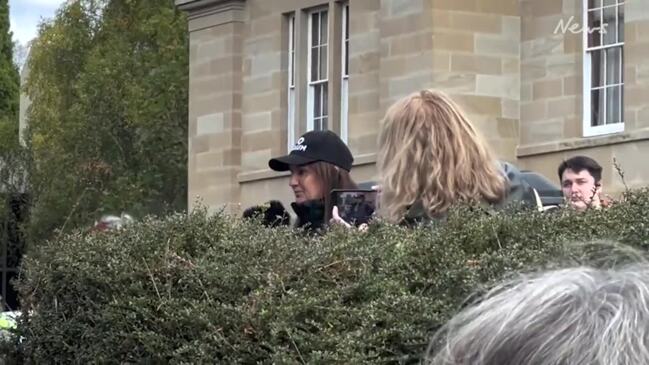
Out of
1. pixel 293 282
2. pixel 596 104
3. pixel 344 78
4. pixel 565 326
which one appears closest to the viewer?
pixel 565 326

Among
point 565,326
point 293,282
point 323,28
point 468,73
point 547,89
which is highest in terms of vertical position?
point 323,28

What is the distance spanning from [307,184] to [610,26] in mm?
13020

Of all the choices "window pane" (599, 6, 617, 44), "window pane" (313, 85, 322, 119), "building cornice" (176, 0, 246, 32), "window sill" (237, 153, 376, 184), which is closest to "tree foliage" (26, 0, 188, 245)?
"building cornice" (176, 0, 246, 32)

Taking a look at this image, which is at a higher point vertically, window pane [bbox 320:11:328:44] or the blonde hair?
window pane [bbox 320:11:328:44]

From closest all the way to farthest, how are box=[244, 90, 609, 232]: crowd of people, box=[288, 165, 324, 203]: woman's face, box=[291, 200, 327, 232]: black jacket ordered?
box=[244, 90, 609, 232]: crowd of people, box=[291, 200, 327, 232]: black jacket, box=[288, 165, 324, 203]: woman's face

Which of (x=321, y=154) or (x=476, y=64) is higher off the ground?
(x=476, y=64)

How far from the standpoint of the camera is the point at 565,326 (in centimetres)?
189

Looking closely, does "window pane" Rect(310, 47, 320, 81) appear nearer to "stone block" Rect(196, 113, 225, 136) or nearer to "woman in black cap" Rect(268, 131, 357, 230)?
"stone block" Rect(196, 113, 225, 136)

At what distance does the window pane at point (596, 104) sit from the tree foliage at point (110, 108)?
1319cm

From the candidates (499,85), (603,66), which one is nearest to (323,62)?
(499,85)

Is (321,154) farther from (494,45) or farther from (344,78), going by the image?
(344,78)

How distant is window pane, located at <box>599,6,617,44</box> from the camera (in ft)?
64.4

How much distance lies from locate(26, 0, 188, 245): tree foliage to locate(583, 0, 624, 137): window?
43.4 feet

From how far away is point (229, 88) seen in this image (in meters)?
24.8
